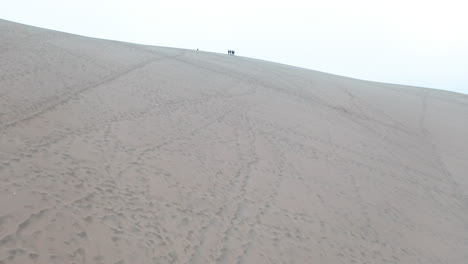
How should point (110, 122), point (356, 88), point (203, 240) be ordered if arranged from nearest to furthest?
point (203, 240)
point (110, 122)
point (356, 88)

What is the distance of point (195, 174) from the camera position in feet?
8.48

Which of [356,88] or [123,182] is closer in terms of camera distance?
[123,182]

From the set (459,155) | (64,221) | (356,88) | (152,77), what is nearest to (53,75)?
(152,77)

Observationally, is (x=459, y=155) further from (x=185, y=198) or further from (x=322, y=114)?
(x=185, y=198)

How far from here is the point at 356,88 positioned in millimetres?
7578

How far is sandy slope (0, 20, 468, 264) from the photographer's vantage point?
6.07 ft

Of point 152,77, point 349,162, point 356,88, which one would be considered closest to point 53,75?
point 152,77

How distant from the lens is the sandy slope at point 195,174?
1.85 m

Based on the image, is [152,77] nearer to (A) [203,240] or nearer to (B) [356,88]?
(A) [203,240]

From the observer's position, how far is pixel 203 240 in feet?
6.45

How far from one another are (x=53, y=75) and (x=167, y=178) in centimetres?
202

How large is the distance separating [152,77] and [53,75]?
1.13 meters

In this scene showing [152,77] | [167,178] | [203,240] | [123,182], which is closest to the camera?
[203,240]

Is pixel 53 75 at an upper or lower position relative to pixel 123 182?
upper
